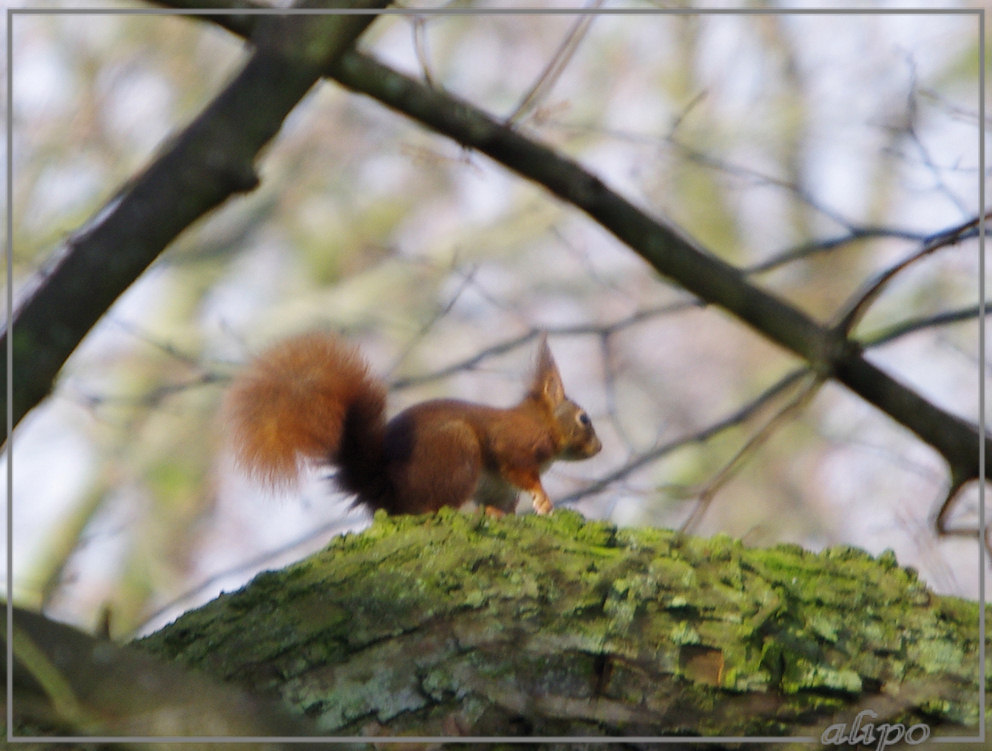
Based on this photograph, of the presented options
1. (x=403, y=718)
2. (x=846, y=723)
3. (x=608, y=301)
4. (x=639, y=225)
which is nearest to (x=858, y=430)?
(x=608, y=301)

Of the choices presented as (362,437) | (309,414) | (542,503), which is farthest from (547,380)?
(309,414)

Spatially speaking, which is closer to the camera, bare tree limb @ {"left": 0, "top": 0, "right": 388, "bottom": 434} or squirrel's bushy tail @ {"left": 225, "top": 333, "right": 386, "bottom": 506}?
bare tree limb @ {"left": 0, "top": 0, "right": 388, "bottom": 434}

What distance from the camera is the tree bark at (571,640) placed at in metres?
1.12

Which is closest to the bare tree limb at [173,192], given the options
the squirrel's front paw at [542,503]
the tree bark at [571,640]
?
the tree bark at [571,640]

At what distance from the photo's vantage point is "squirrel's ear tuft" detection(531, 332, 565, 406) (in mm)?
2166

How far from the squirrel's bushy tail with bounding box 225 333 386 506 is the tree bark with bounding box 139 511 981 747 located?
37 centimetres

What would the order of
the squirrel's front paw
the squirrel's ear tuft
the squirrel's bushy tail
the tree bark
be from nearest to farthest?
the tree bark
the squirrel's bushy tail
the squirrel's front paw
the squirrel's ear tuft

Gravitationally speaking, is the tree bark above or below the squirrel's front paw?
below

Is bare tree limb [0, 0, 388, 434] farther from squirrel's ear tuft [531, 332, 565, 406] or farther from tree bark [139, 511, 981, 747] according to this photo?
squirrel's ear tuft [531, 332, 565, 406]

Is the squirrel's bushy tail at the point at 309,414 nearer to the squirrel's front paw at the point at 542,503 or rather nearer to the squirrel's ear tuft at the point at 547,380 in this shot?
the squirrel's front paw at the point at 542,503

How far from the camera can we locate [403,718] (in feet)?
3.56

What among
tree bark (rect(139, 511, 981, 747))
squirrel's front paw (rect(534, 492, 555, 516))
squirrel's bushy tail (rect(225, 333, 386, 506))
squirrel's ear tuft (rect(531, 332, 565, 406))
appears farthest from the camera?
squirrel's ear tuft (rect(531, 332, 565, 406))

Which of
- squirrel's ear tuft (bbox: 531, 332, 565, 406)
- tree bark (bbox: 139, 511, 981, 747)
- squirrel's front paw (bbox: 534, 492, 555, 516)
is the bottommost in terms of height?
tree bark (bbox: 139, 511, 981, 747)

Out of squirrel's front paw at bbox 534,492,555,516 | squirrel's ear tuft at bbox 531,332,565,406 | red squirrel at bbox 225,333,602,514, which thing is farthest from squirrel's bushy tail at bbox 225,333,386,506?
squirrel's ear tuft at bbox 531,332,565,406
